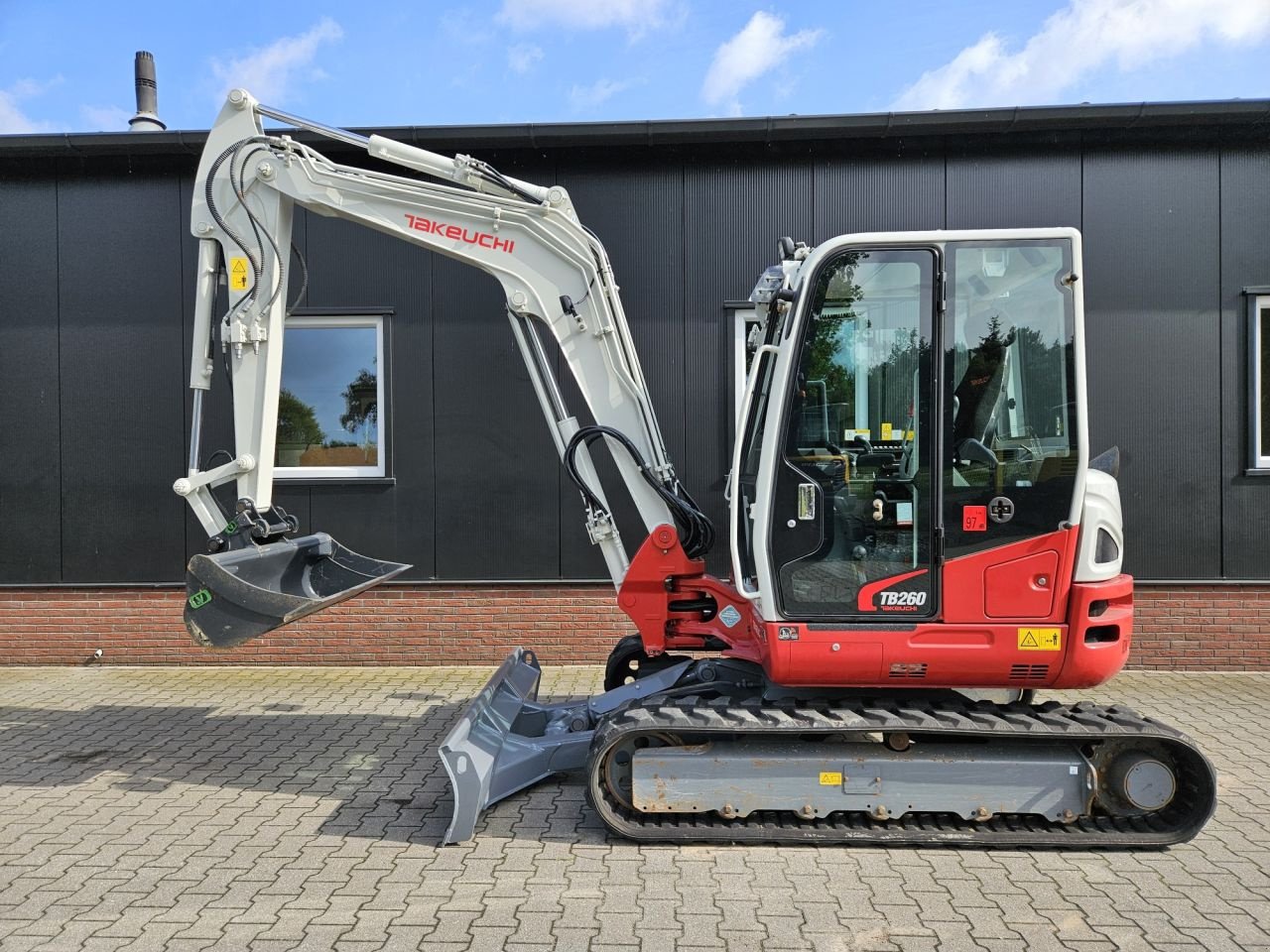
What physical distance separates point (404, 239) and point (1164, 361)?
6.34 metres

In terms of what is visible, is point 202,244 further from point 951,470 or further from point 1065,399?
point 1065,399

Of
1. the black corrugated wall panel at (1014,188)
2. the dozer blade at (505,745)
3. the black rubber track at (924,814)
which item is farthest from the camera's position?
the black corrugated wall panel at (1014,188)

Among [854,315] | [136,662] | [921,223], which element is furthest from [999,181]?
[136,662]

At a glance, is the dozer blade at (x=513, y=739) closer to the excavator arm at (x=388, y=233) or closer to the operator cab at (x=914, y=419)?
the excavator arm at (x=388, y=233)

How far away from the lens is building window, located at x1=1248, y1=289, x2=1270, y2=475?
7145mm

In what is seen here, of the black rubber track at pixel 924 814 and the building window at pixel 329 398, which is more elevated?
A: the building window at pixel 329 398

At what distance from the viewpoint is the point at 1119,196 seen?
723cm

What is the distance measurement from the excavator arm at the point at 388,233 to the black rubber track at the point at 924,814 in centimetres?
113

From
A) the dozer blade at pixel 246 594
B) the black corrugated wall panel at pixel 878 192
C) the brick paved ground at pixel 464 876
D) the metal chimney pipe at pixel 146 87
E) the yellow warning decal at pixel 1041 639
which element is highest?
the metal chimney pipe at pixel 146 87

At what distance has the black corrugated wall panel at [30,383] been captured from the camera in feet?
24.6

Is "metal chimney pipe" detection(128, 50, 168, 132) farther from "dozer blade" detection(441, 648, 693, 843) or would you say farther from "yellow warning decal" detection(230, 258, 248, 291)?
"dozer blade" detection(441, 648, 693, 843)

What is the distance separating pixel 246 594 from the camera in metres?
4.18

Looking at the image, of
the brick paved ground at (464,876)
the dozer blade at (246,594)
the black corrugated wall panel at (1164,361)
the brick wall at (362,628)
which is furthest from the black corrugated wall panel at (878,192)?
the dozer blade at (246,594)

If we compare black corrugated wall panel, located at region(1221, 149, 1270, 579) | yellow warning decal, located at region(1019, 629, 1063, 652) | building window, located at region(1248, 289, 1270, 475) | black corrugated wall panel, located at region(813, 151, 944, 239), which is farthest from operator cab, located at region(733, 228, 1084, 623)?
building window, located at region(1248, 289, 1270, 475)
